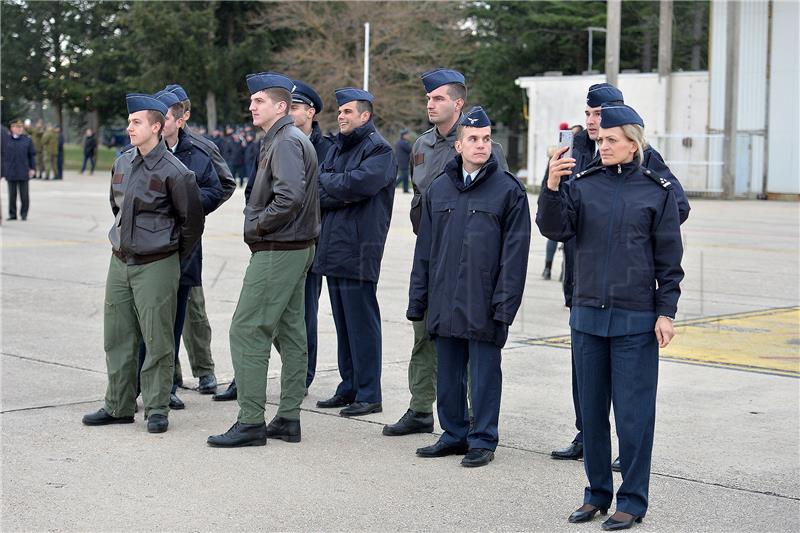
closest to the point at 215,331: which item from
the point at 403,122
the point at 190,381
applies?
the point at 190,381

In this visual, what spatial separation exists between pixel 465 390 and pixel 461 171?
1202 millimetres

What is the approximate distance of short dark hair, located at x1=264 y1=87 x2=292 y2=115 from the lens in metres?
6.59

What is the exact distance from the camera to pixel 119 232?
692 cm

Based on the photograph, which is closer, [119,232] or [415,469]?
[415,469]

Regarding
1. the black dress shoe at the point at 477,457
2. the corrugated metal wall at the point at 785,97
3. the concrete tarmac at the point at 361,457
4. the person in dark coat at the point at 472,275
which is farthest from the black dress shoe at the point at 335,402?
the corrugated metal wall at the point at 785,97

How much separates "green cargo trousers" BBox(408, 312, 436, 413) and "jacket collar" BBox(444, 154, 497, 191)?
1.06m

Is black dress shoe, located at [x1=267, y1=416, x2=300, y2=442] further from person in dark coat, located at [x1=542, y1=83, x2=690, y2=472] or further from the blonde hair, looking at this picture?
the blonde hair

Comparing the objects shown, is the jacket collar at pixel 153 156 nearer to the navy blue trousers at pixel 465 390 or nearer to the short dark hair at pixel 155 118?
the short dark hair at pixel 155 118

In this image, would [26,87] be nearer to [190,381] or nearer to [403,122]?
[403,122]

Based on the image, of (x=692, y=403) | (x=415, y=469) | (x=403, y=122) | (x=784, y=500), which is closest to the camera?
→ (x=784, y=500)

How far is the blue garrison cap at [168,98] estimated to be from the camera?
7289 millimetres

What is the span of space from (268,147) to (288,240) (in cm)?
54

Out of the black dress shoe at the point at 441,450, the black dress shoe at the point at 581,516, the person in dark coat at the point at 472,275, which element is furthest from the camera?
the black dress shoe at the point at 441,450

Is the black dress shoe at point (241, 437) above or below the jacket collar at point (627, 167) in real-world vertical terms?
below
